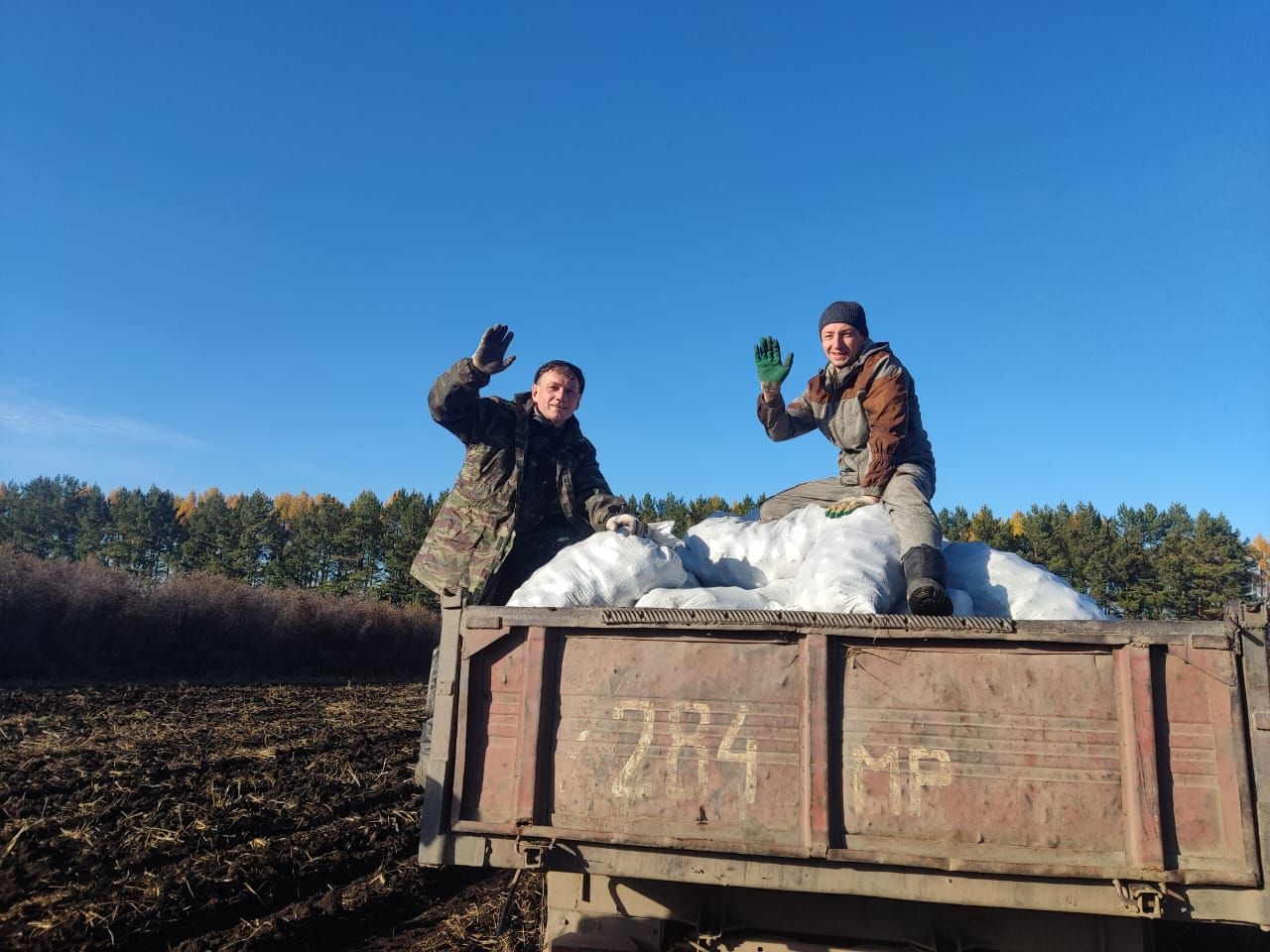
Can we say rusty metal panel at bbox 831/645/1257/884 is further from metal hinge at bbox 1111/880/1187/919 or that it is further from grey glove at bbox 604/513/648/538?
grey glove at bbox 604/513/648/538

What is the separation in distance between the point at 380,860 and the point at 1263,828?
15.4 feet

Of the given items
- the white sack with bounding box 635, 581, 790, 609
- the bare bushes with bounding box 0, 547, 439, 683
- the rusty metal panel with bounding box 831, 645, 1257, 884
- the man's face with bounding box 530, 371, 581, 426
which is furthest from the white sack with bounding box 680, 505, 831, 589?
the bare bushes with bounding box 0, 547, 439, 683

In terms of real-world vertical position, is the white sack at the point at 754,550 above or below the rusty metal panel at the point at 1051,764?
above

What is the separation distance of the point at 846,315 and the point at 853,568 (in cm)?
145

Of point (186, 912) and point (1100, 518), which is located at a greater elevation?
point (1100, 518)

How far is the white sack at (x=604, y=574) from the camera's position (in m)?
3.30

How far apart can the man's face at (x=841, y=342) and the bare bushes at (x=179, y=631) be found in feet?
50.1

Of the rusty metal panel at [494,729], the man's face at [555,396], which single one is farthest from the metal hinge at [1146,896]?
the man's face at [555,396]

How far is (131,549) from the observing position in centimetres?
6041

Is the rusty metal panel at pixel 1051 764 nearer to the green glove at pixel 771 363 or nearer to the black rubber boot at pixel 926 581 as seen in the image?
the black rubber boot at pixel 926 581

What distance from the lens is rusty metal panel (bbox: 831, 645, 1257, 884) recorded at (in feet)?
7.69

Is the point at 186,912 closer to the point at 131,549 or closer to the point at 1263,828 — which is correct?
the point at 1263,828

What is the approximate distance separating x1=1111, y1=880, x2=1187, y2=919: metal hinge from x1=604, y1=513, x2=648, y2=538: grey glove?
82.3 inches

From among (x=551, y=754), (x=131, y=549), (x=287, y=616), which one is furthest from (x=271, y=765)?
(x=131, y=549)
